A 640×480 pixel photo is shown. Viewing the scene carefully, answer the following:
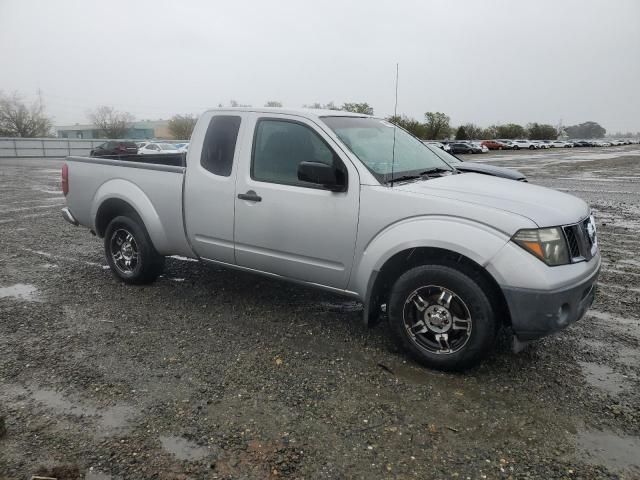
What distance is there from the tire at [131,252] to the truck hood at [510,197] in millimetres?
2953

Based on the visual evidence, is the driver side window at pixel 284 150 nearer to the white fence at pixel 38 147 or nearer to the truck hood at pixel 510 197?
the truck hood at pixel 510 197

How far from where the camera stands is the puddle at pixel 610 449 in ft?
8.70

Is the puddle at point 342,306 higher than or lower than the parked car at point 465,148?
lower

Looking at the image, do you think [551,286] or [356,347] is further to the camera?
[356,347]

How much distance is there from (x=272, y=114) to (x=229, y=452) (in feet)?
9.47

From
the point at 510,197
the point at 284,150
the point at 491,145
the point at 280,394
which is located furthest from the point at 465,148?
the point at 280,394

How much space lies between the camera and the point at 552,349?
4.06 meters

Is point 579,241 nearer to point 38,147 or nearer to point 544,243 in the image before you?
point 544,243

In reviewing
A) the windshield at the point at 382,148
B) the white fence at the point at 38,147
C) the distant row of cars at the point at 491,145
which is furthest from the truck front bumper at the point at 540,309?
the white fence at the point at 38,147

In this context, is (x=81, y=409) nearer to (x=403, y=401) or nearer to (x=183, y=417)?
(x=183, y=417)

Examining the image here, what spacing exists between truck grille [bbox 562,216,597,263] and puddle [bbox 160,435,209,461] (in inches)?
106

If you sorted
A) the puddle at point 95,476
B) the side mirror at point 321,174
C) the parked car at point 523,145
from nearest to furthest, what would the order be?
the puddle at point 95,476 < the side mirror at point 321,174 < the parked car at point 523,145

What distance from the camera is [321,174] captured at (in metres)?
3.75

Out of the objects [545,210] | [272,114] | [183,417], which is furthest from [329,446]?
[272,114]
